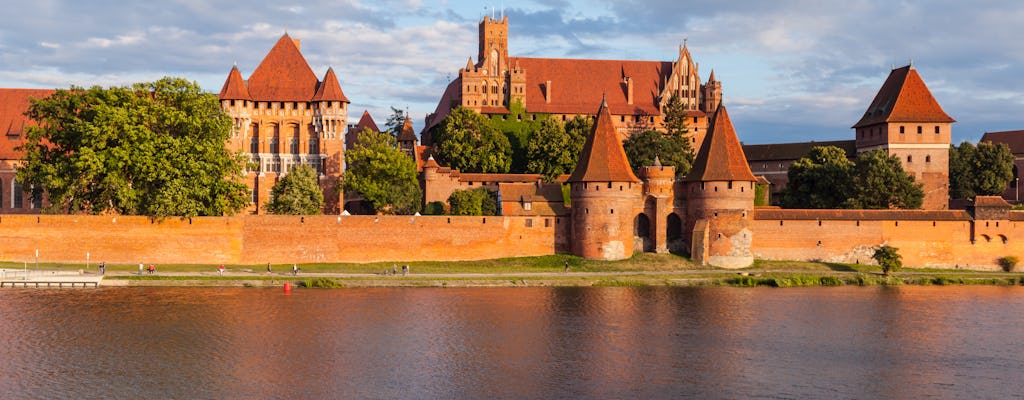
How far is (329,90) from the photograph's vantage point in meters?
57.9

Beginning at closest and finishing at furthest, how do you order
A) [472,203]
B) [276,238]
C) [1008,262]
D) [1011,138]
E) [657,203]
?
[276,238]
[657,203]
[1008,262]
[472,203]
[1011,138]

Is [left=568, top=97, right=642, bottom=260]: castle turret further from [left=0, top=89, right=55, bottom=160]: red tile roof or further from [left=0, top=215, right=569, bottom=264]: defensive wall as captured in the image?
[left=0, top=89, right=55, bottom=160]: red tile roof

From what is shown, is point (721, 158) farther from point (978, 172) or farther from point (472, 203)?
point (978, 172)

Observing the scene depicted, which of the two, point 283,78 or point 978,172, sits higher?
point 283,78

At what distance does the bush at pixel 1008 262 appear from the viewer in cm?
4831

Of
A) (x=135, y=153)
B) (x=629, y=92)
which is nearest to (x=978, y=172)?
(x=629, y=92)

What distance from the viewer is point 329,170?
58188 millimetres

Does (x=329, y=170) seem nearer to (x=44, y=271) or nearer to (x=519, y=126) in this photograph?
(x=519, y=126)

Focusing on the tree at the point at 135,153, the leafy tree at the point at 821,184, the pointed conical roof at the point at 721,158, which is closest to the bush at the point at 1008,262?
the leafy tree at the point at 821,184

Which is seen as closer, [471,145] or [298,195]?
[298,195]

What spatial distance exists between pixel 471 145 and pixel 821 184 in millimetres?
19754

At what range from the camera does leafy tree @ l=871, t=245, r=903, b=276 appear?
150ft

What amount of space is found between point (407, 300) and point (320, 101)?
79.5 feet

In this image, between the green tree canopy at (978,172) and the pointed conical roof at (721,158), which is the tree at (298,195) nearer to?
the pointed conical roof at (721,158)
